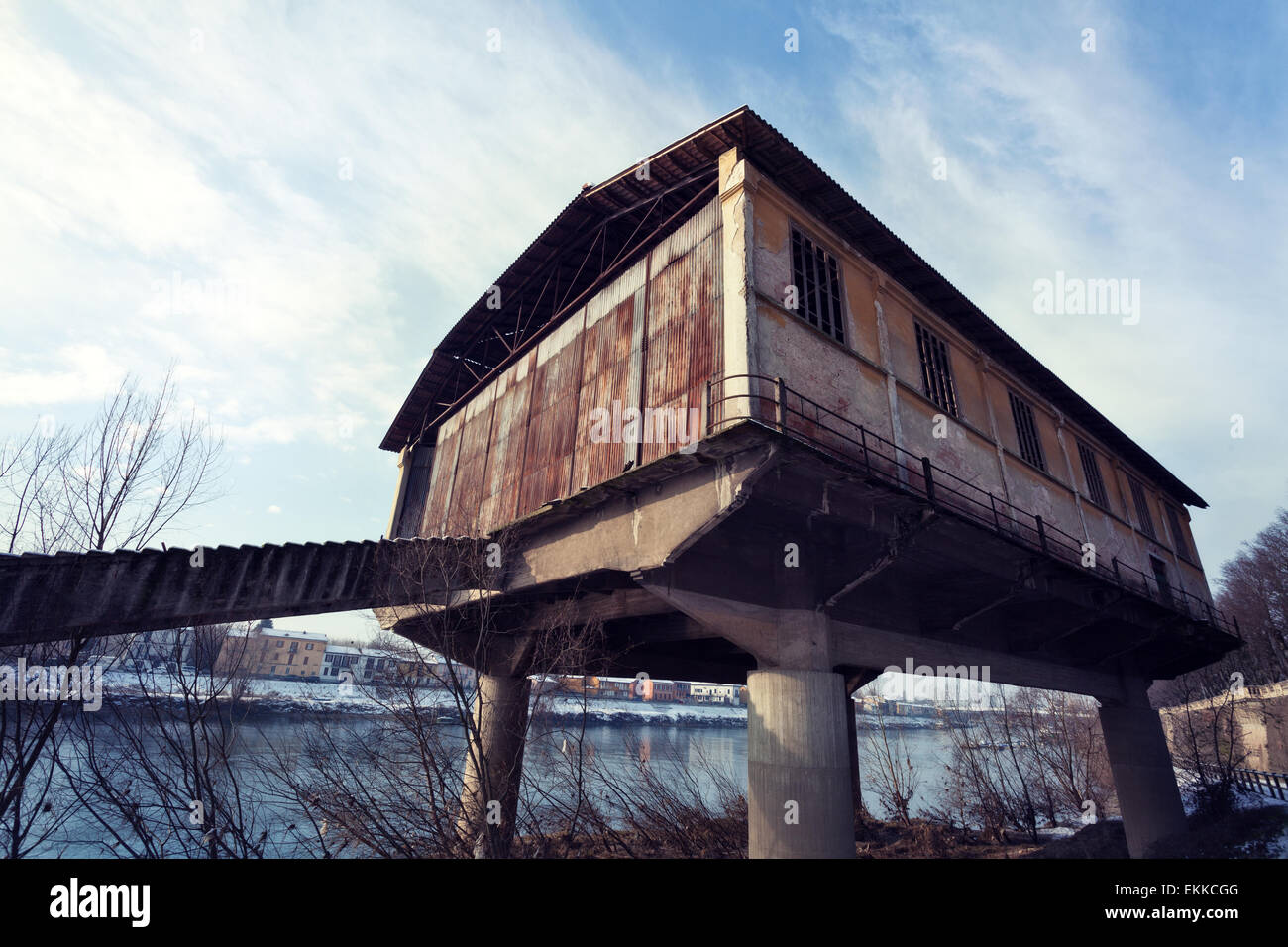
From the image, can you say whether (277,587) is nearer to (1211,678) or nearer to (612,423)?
(612,423)

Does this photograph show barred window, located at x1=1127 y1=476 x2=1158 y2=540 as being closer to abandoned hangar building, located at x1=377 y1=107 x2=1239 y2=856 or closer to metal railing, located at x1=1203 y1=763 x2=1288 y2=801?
abandoned hangar building, located at x1=377 y1=107 x2=1239 y2=856

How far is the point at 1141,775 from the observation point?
1769 cm

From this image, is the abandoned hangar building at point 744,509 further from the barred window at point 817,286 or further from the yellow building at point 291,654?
the yellow building at point 291,654

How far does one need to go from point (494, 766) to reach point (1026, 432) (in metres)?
16.2

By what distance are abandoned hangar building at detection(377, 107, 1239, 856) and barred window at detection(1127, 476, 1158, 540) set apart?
232cm

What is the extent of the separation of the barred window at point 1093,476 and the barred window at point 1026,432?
3.07m

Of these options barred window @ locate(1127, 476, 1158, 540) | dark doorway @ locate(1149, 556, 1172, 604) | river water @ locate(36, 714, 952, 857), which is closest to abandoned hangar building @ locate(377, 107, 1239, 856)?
dark doorway @ locate(1149, 556, 1172, 604)

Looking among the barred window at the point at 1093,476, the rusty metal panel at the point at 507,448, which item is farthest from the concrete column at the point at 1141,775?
the rusty metal panel at the point at 507,448

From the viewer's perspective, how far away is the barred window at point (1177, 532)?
2267 centimetres

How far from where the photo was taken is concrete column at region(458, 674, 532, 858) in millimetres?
9547

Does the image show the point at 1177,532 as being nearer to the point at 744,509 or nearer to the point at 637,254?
the point at 744,509
